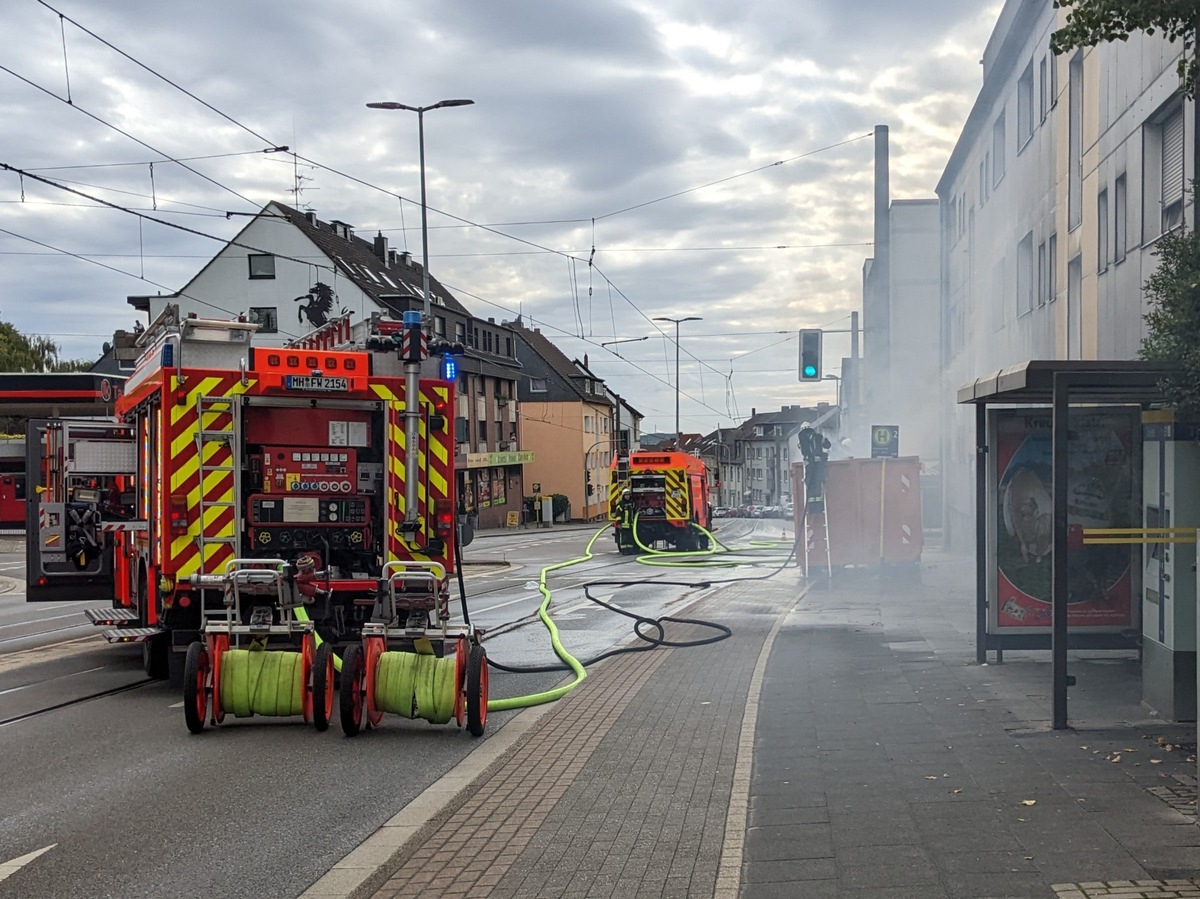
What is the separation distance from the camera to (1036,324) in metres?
21.4

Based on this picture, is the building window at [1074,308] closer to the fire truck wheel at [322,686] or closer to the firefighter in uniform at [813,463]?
the firefighter in uniform at [813,463]

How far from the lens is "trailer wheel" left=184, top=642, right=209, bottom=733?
320 inches

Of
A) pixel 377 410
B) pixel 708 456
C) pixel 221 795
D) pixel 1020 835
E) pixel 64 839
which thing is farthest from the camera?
pixel 708 456

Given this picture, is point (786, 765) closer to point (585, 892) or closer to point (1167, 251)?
point (585, 892)

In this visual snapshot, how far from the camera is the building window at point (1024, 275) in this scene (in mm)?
22375

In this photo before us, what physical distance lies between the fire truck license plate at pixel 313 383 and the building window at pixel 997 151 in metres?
20.3

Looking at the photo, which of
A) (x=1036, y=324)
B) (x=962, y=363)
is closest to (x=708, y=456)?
(x=962, y=363)

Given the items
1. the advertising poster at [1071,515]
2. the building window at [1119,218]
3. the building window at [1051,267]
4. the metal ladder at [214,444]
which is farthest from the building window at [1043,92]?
the metal ladder at [214,444]

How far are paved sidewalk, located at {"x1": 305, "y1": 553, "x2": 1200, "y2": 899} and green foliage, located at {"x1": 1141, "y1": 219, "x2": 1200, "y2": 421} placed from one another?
2.09 meters

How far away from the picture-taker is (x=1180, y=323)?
23.6 feet

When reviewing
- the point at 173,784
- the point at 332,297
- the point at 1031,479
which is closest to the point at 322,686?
the point at 173,784

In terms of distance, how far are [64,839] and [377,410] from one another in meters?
5.19

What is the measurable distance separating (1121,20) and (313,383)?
6.51 metres

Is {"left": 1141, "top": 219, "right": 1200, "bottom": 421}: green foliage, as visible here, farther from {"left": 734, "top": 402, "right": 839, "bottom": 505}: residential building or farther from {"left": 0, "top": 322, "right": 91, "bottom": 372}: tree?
{"left": 734, "top": 402, "right": 839, "bottom": 505}: residential building
